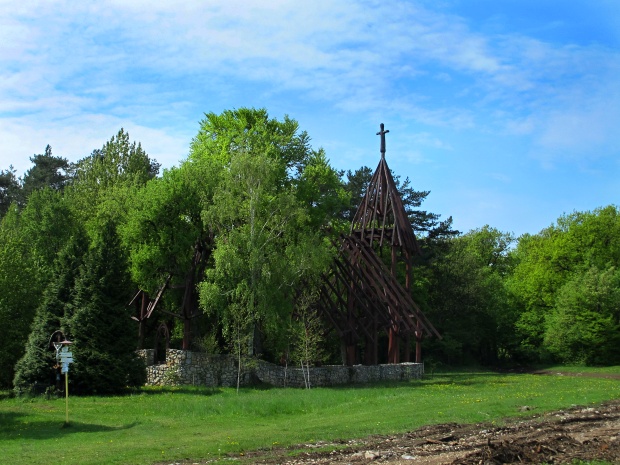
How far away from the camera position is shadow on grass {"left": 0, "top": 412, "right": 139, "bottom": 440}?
20328mm

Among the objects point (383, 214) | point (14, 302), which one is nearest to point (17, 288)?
point (14, 302)

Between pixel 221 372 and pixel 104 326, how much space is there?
7.64 metres

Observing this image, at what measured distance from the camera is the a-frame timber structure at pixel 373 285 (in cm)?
4650

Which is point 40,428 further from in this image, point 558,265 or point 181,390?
point 558,265

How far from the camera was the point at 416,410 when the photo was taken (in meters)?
24.6

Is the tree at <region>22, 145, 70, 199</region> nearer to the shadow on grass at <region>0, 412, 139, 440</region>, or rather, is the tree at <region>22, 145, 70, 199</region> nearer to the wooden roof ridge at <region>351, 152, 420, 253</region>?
the wooden roof ridge at <region>351, 152, 420, 253</region>

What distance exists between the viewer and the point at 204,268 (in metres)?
42.4

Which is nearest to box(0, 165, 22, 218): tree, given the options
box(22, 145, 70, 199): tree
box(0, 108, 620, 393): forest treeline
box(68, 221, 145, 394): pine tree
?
box(22, 145, 70, 199): tree

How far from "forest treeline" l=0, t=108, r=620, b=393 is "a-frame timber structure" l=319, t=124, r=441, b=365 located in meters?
1.68

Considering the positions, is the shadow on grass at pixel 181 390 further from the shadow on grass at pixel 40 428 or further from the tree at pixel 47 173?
the tree at pixel 47 173

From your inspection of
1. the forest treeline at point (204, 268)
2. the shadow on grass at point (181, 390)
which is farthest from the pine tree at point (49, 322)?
the shadow on grass at point (181, 390)

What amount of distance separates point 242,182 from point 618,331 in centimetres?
4075

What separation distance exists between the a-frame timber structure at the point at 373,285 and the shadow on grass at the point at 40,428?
23541 millimetres

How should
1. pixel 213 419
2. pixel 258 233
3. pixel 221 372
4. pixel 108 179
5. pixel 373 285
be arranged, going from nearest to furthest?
pixel 213 419, pixel 221 372, pixel 258 233, pixel 373 285, pixel 108 179
